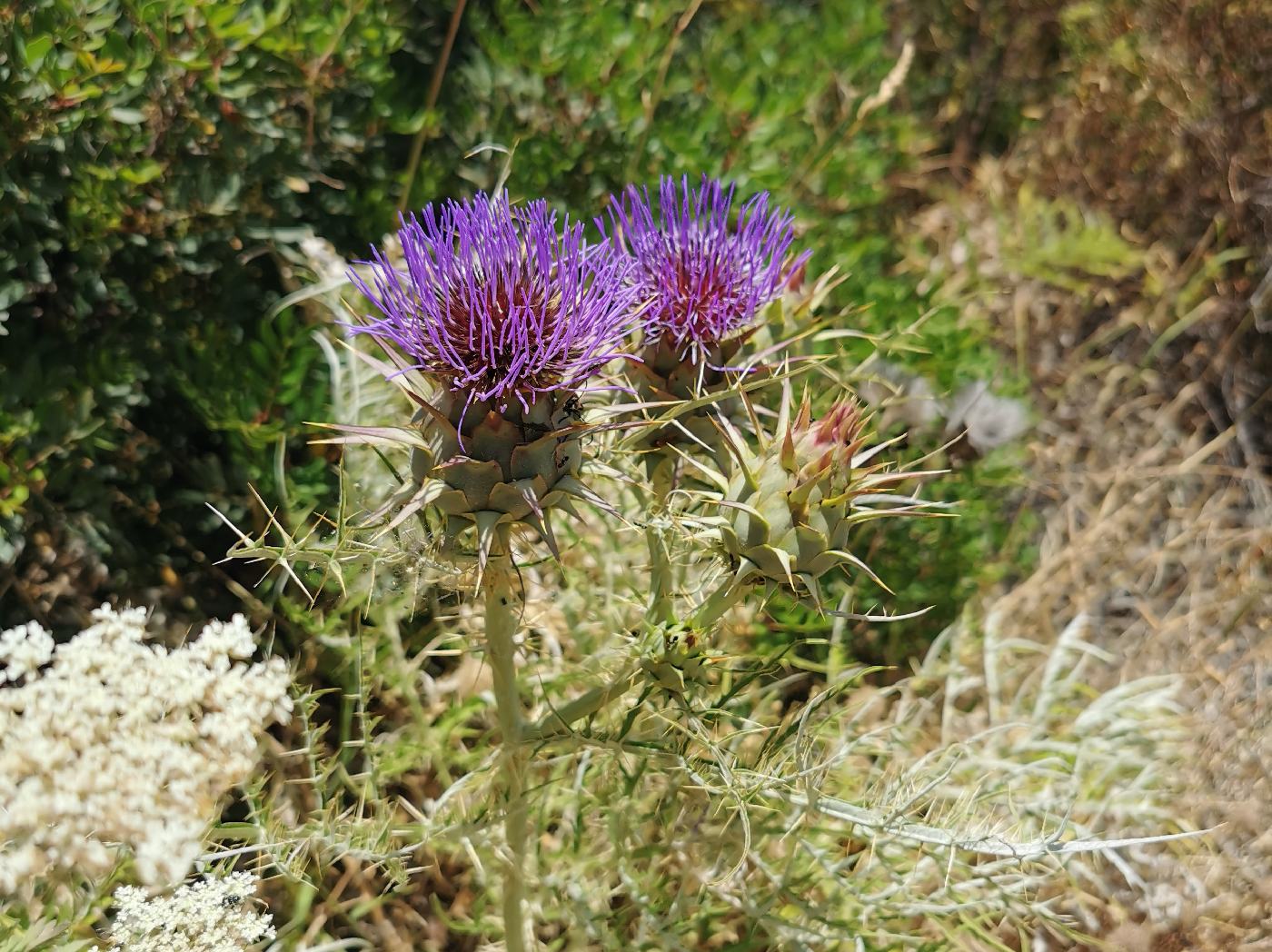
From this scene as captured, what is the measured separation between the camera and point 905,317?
3053 mm

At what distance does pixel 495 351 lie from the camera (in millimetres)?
1563

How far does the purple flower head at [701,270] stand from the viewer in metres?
1.86

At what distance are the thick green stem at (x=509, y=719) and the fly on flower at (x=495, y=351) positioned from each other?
13 cm

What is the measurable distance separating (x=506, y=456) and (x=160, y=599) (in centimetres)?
140

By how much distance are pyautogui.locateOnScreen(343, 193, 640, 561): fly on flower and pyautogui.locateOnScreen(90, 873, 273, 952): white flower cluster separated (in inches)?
24.8

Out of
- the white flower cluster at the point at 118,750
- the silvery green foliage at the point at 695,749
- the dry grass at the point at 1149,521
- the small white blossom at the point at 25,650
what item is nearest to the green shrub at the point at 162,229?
the silvery green foliage at the point at 695,749

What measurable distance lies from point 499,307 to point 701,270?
474 millimetres

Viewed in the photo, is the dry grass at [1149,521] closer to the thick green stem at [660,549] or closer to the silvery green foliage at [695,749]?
the silvery green foliage at [695,749]

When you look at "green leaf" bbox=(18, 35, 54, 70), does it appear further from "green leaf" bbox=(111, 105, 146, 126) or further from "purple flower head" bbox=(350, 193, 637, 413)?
"purple flower head" bbox=(350, 193, 637, 413)

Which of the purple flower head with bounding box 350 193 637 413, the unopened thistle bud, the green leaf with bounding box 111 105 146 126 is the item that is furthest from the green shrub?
the unopened thistle bud

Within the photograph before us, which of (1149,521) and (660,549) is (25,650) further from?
(1149,521)

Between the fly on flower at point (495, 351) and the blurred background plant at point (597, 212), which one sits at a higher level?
the blurred background plant at point (597, 212)

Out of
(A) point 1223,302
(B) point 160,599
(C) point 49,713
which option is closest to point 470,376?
(C) point 49,713

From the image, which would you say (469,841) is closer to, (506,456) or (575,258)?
(506,456)
